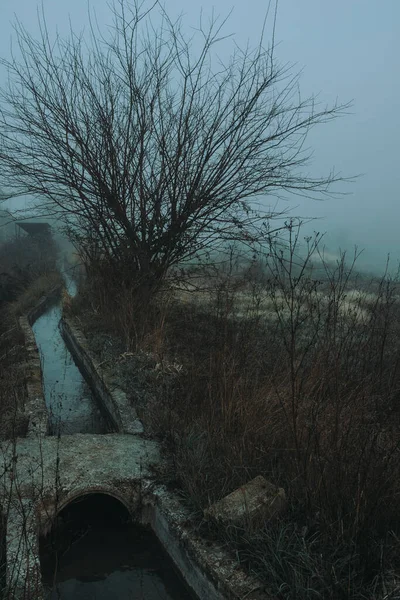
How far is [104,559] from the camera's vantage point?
324 cm

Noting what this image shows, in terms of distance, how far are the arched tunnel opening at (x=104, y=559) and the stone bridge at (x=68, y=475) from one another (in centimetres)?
16

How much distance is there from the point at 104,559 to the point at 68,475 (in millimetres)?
646

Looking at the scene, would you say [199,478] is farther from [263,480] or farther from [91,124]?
[91,124]

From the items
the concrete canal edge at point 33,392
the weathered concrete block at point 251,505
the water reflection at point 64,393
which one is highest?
the weathered concrete block at point 251,505

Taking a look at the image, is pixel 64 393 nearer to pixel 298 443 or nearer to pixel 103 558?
pixel 103 558

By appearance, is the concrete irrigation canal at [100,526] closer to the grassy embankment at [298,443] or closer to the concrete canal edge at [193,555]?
the concrete canal edge at [193,555]

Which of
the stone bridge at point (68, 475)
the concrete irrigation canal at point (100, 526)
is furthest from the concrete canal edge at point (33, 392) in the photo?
the stone bridge at point (68, 475)

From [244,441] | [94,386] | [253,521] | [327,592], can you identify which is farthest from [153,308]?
[327,592]

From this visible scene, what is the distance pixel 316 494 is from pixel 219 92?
22.7 feet

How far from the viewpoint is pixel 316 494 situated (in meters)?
2.82

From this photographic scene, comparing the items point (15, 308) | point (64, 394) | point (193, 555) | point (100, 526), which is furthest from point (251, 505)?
point (15, 308)

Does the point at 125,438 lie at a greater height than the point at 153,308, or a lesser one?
lesser

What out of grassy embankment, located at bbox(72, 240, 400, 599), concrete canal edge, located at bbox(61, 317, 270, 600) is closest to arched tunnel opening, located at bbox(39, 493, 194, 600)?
concrete canal edge, located at bbox(61, 317, 270, 600)

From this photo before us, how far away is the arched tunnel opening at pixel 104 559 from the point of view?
2957 millimetres
